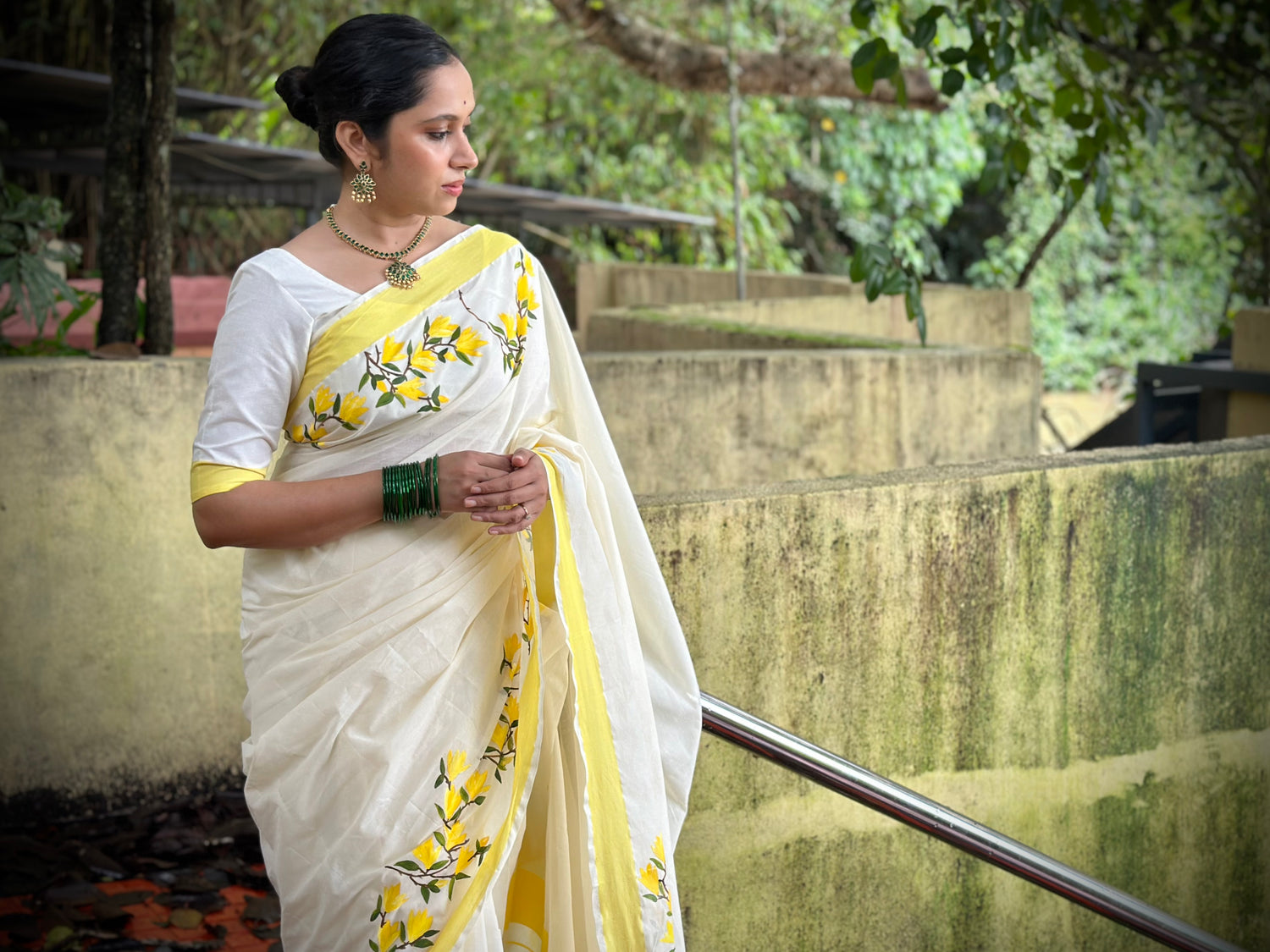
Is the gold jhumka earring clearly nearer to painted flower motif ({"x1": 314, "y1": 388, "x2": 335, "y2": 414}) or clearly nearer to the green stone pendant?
the green stone pendant

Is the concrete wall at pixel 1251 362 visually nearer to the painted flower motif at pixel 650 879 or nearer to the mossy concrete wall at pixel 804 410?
the mossy concrete wall at pixel 804 410

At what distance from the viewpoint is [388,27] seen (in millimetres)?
1716

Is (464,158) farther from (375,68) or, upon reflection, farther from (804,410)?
(804,410)

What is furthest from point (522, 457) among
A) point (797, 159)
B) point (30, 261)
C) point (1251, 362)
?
point (797, 159)

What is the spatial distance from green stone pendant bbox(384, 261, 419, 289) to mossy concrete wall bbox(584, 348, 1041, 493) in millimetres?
2462

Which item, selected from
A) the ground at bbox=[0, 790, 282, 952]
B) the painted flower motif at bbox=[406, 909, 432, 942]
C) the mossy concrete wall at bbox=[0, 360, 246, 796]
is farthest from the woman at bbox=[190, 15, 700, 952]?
the mossy concrete wall at bbox=[0, 360, 246, 796]

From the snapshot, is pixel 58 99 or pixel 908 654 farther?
pixel 58 99

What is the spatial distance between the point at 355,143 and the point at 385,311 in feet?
0.77

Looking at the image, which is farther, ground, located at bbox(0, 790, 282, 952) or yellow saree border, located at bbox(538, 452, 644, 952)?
ground, located at bbox(0, 790, 282, 952)

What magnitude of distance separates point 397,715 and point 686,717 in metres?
0.44

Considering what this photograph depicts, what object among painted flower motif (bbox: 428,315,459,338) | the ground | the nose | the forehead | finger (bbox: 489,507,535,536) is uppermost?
the forehead

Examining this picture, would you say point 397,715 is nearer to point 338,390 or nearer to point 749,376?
point 338,390

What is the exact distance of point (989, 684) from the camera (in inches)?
108

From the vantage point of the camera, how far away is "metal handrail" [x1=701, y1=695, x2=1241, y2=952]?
76.7 inches
